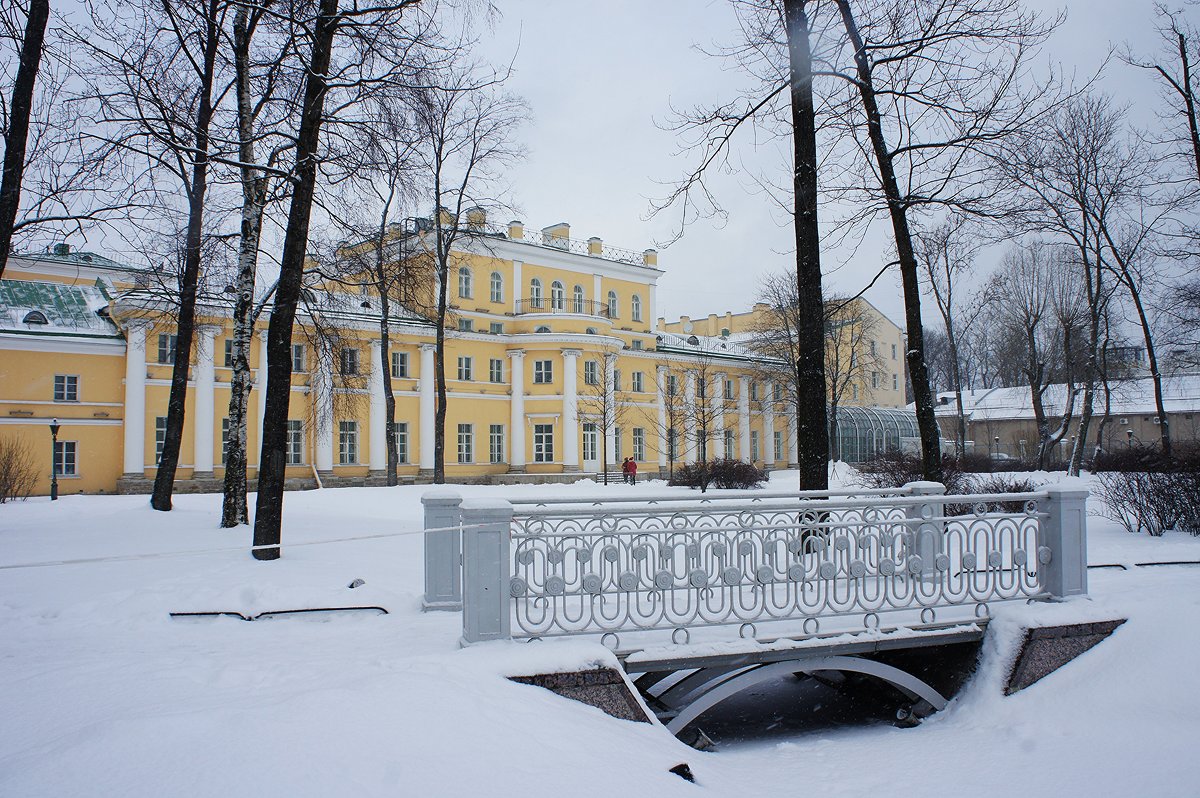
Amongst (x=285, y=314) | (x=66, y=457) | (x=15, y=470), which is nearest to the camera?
(x=285, y=314)

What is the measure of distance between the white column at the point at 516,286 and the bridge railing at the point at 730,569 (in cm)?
3119

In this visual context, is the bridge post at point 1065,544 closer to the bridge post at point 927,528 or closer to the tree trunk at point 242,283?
the bridge post at point 927,528

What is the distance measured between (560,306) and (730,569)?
3376 centimetres

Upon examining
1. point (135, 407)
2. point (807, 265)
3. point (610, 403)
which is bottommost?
point (135, 407)

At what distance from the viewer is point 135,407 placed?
2589 centimetres

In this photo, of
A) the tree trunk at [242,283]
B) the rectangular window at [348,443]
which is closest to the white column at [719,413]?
the rectangular window at [348,443]

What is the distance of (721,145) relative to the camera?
10.2m

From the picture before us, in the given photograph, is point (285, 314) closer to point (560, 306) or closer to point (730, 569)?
point (730, 569)

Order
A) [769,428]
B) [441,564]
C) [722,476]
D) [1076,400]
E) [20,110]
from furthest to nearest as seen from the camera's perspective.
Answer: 1. [769,428]
2. [1076,400]
3. [722,476]
4. [20,110]
5. [441,564]

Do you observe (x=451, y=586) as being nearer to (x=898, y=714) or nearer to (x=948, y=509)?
(x=898, y=714)

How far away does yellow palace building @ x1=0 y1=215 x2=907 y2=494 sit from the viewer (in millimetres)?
25469

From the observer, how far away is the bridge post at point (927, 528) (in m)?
6.22

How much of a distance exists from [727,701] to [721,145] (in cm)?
699

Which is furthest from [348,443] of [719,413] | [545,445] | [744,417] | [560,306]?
[744,417]
